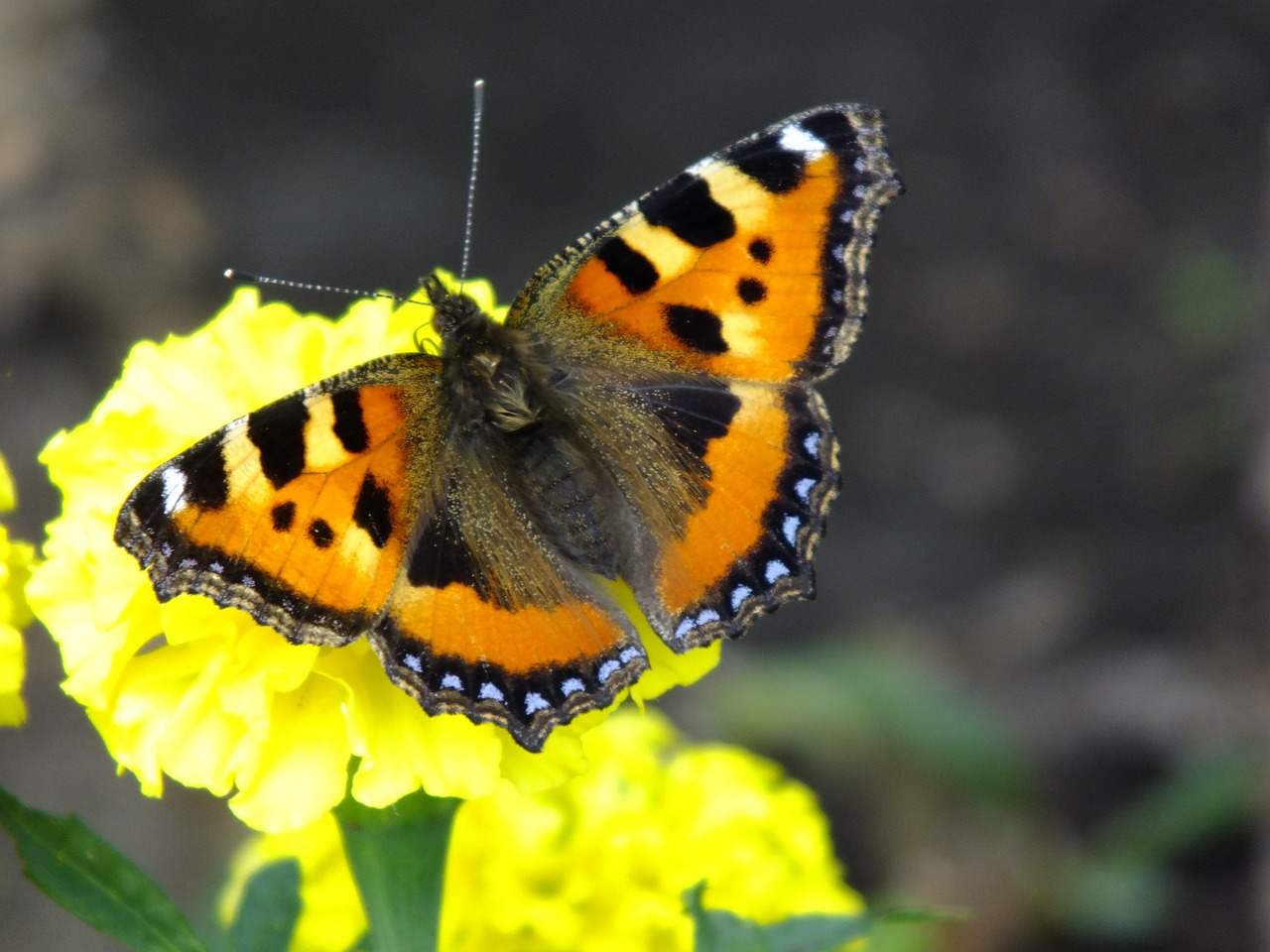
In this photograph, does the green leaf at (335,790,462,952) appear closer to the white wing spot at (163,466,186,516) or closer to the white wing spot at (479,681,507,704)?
the white wing spot at (479,681,507,704)

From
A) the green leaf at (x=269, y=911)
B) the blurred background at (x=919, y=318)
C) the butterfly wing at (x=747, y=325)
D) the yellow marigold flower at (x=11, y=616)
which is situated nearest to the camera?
the yellow marigold flower at (x=11, y=616)

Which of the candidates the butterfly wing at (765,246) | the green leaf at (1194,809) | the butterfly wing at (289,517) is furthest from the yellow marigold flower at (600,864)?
the green leaf at (1194,809)

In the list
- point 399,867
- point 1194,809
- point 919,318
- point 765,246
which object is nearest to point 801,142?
point 765,246

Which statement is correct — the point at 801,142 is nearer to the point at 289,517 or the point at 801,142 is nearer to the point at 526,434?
the point at 526,434

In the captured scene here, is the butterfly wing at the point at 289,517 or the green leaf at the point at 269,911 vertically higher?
the butterfly wing at the point at 289,517

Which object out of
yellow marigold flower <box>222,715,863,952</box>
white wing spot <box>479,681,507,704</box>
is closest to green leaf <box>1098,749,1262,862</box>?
yellow marigold flower <box>222,715,863,952</box>

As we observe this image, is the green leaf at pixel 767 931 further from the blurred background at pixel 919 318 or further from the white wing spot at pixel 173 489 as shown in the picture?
the blurred background at pixel 919 318

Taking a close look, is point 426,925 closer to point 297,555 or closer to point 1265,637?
point 297,555

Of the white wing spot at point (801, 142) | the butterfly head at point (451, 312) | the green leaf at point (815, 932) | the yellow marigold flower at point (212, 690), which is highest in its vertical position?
the white wing spot at point (801, 142)
